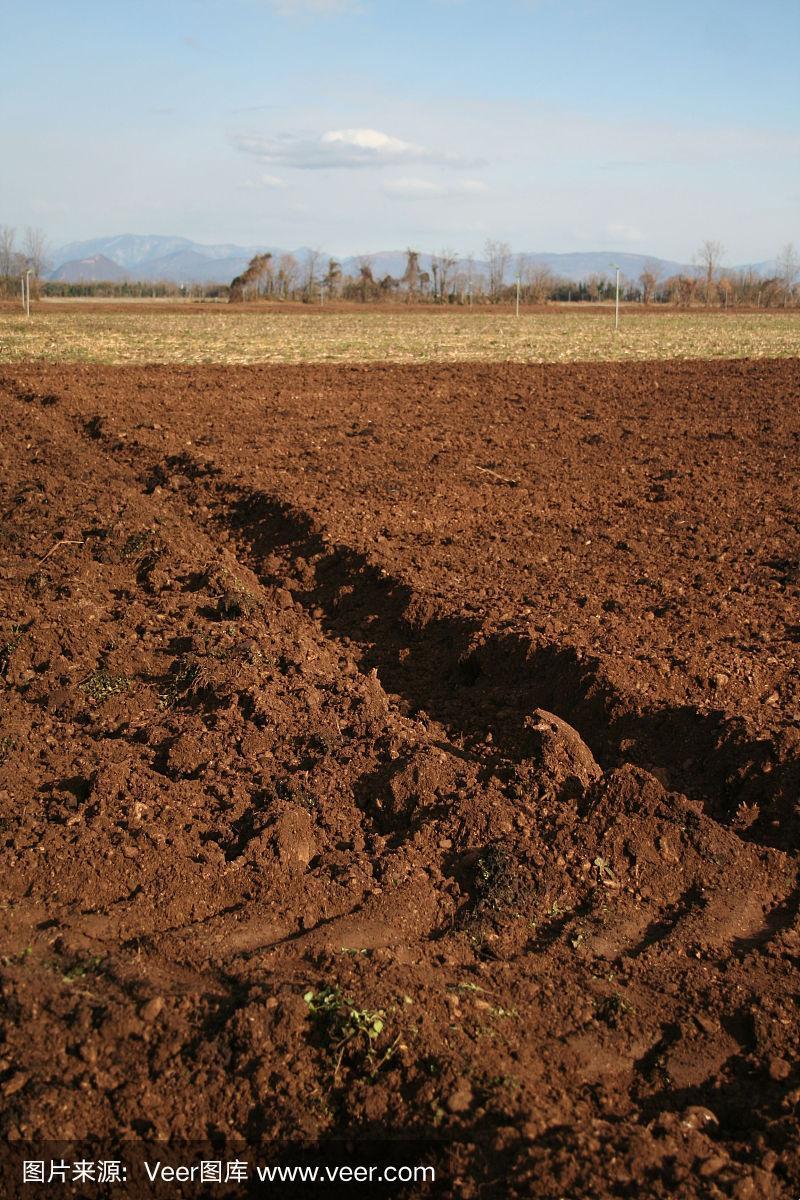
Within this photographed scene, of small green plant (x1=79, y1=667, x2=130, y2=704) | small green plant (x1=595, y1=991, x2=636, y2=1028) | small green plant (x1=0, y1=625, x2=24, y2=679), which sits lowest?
small green plant (x1=595, y1=991, x2=636, y2=1028)

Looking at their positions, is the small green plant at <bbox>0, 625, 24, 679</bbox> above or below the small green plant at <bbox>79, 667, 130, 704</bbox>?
above

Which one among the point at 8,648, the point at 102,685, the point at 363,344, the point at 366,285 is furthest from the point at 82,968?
the point at 366,285

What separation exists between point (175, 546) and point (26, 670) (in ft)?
7.69

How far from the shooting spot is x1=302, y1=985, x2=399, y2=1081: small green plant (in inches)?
119

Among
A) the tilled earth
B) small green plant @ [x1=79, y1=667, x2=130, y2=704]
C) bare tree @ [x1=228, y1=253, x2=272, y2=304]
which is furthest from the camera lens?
bare tree @ [x1=228, y1=253, x2=272, y2=304]

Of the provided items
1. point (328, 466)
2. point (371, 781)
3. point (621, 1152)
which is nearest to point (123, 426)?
point (328, 466)

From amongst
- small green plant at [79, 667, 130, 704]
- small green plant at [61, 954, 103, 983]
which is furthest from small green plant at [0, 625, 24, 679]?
small green plant at [61, 954, 103, 983]

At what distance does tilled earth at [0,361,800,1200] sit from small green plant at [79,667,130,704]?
23mm

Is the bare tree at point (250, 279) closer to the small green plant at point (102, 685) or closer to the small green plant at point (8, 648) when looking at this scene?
the small green plant at point (8, 648)

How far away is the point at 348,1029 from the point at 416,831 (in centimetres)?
136

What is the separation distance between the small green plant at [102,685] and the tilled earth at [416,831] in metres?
0.02

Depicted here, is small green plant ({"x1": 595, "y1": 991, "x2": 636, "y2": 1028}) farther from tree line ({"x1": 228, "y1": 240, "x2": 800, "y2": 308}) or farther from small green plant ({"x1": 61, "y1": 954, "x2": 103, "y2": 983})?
tree line ({"x1": 228, "y1": 240, "x2": 800, "y2": 308})

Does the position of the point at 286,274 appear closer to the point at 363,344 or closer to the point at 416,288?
the point at 416,288

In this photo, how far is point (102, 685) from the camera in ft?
19.3
